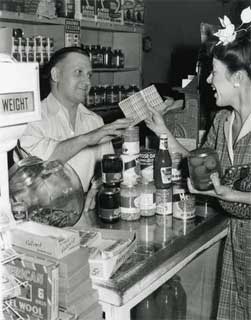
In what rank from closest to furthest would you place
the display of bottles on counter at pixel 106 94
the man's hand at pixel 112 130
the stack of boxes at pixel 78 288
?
the stack of boxes at pixel 78 288, the man's hand at pixel 112 130, the display of bottles on counter at pixel 106 94

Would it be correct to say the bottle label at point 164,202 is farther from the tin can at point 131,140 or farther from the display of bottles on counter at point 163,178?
the tin can at point 131,140

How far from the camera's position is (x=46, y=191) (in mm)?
1547

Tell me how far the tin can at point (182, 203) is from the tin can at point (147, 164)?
0.14 m

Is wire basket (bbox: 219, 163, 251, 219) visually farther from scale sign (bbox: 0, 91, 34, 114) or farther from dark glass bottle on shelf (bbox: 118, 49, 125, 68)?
dark glass bottle on shelf (bbox: 118, 49, 125, 68)

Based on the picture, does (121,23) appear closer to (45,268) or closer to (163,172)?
(163,172)

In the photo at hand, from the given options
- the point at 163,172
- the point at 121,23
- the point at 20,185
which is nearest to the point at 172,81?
the point at 121,23

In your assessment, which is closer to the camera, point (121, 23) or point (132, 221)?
point (132, 221)

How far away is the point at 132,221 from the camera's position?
1.95 metres

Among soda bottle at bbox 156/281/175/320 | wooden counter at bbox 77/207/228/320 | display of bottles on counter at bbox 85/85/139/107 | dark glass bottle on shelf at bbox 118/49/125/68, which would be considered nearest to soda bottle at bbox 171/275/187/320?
soda bottle at bbox 156/281/175/320

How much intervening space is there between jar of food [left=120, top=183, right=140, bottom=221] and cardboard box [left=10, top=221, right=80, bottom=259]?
470mm

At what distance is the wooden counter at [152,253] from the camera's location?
1.44m

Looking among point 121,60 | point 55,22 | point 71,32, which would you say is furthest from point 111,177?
point 121,60

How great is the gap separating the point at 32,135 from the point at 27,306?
135 cm

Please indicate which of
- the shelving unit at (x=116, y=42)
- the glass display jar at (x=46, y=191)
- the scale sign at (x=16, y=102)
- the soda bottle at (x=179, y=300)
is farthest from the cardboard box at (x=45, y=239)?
the shelving unit at (x=116, y=42)
